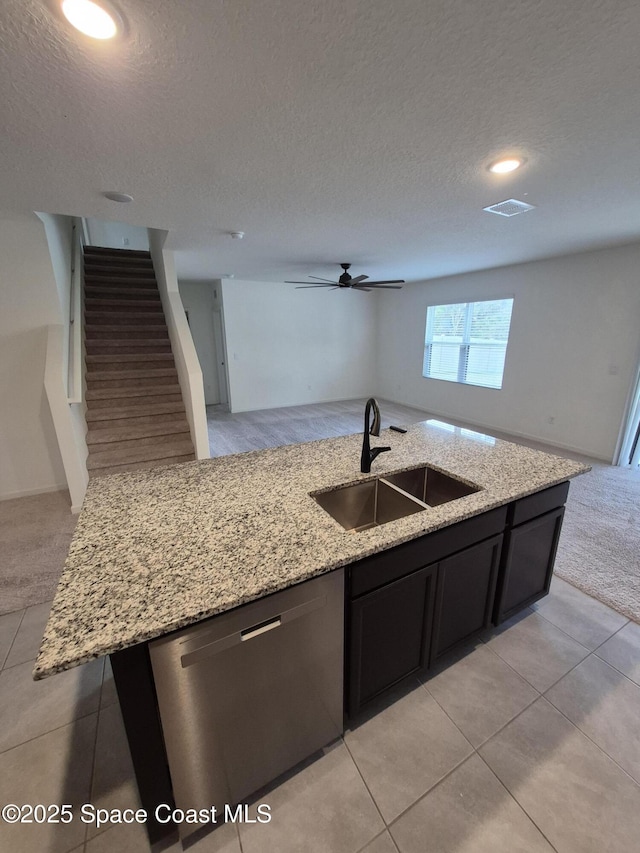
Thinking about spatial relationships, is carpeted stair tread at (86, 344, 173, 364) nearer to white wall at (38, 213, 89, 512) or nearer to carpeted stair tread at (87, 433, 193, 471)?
white wall at (38, 213, 89, 512)

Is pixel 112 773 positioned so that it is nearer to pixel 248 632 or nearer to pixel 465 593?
pixel 248 632

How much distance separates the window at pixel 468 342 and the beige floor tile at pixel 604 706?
4371mm

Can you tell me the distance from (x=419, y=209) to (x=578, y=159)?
1061 mm

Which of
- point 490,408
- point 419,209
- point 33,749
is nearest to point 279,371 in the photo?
point 490,408

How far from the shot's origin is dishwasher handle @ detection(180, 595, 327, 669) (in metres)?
0.92

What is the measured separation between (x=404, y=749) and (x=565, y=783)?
576mm

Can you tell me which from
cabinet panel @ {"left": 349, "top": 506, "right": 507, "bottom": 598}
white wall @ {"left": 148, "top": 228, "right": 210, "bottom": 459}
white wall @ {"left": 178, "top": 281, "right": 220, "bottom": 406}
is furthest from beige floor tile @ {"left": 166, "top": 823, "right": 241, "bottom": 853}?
white wall @ {"left": 178, "top": 281, "right": 220, "bottom": 406}

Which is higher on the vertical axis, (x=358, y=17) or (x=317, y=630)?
(x=358, y=17)

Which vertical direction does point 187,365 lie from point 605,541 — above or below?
above

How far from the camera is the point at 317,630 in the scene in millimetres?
1120

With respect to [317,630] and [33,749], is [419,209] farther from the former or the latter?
[33,749]

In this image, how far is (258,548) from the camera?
1102mm

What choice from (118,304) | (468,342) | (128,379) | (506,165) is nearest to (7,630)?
(128,379)

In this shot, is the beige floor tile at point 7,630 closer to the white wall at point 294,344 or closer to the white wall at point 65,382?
the white wall at point 65,382
